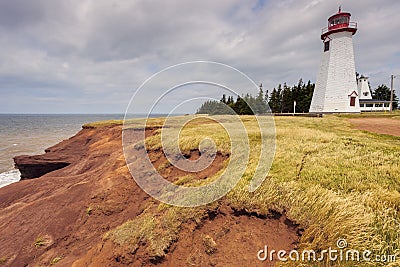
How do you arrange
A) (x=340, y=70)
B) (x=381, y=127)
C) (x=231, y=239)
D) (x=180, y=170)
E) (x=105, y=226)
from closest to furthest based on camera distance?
(x=231, y=239) → (x=105, y=226) → (x=180, y=170) → (x=381, y=127) → (x=340, y=70)

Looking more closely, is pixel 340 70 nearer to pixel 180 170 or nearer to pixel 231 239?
pixel 180 170

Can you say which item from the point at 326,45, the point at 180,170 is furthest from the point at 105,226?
the point at 326,45

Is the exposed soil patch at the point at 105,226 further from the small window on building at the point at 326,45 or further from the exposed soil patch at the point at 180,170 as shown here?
the small window on building at the point at 326,45

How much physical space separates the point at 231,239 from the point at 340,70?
37.9 m

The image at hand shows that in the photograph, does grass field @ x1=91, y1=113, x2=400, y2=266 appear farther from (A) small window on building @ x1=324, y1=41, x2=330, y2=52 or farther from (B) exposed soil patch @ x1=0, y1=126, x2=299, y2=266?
→ (A) small window on building @ x1=324, y1=41, x2=330, y2=52

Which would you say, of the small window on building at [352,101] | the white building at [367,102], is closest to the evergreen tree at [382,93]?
the white building at [367,102]

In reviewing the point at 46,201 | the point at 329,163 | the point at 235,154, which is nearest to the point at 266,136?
the point at 235,154

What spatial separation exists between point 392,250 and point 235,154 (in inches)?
238

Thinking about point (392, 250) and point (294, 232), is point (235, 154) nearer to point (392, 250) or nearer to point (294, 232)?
point (294, 232)

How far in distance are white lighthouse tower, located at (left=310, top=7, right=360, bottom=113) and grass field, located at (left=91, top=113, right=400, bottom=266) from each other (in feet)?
98.2

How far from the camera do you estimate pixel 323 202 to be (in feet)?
16.9

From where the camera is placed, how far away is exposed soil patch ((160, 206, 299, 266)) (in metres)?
4.96

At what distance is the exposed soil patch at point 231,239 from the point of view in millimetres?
4965

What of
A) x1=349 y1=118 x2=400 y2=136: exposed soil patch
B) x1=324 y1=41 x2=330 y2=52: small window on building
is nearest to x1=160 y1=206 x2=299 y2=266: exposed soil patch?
x1=349 y1=118 x2=400 y2=136: exposed soil patch
